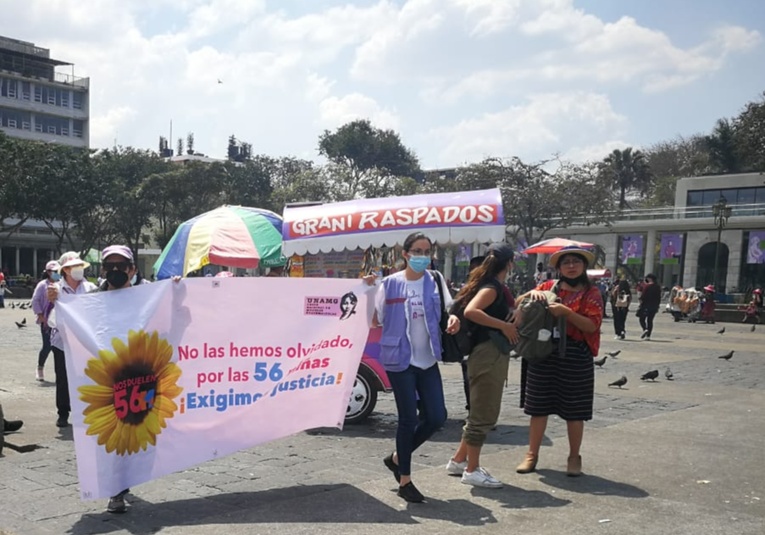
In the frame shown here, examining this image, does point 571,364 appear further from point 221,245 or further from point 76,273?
point 221,245

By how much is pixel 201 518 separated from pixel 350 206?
606cm

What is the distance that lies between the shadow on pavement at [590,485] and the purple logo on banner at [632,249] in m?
51.7

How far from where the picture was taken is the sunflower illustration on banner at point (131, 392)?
4879 millimetres

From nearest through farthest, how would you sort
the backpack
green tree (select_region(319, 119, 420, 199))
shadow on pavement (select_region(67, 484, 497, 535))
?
shadow on pavement (select_region(67, 484, 497, 535)) → the backpack → green tree (select_region(319, 119, 420, 199))

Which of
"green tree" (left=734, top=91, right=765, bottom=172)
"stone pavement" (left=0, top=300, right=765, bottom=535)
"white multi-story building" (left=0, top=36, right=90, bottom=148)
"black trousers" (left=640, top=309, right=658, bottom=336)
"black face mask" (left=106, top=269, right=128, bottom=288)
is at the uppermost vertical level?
"white multi-story building" (left=0, top=36, right=90, bottom=148)

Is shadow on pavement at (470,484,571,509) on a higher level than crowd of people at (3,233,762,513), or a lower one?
lower

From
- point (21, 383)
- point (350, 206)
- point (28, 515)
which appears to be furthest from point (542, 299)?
point (21, 383)

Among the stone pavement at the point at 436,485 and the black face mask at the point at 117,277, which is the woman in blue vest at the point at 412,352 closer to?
the stone pavement at the point at 436,485

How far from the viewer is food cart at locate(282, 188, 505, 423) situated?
941 centimetres

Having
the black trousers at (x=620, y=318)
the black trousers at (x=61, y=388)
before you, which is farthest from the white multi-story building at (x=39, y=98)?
the black trousers at (x=61, y=388)

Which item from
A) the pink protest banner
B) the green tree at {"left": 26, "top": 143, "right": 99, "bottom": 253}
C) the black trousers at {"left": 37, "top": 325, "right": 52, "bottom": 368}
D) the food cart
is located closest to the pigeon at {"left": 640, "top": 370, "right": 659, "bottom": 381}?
the food cart

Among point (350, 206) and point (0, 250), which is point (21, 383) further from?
point (0, 250)

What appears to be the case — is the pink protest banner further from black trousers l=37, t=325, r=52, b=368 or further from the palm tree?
the palm tree

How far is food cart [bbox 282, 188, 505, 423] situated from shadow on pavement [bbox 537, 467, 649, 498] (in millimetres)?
3920
